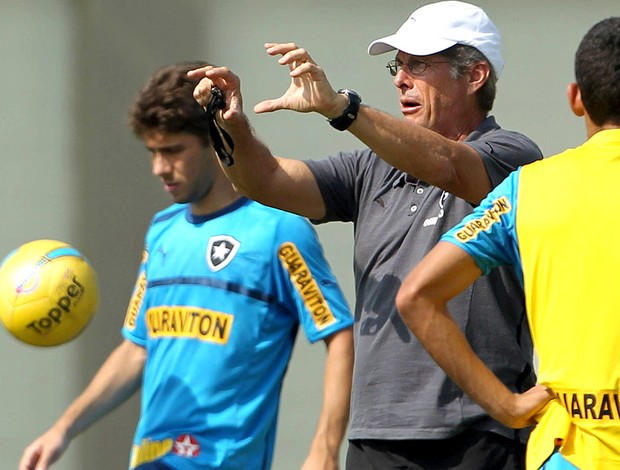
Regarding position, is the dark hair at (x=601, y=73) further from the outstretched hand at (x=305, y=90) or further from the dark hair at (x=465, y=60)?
the dark hair at (x=465, y=60)

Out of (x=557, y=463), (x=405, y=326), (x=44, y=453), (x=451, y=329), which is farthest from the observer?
(x=44, y=453)

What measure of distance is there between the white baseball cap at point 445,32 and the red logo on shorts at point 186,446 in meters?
1.29

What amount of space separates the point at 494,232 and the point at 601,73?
395 millimetres

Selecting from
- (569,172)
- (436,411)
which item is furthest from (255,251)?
(569,172)

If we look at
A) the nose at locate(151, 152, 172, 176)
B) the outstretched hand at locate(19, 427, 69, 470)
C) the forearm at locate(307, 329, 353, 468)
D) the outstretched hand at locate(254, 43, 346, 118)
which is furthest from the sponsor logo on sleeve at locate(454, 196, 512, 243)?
the outstretched hand at locate(19, 427, 69, 470)

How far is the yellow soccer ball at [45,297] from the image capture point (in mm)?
4359

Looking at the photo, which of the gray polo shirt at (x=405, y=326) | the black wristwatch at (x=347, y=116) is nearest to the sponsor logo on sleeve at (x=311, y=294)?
the gray polo shirt at (x=405, y=326)

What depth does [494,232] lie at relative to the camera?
2887mm

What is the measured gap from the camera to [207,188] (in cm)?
437

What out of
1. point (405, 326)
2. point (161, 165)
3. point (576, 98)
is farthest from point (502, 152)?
point (161, 165)

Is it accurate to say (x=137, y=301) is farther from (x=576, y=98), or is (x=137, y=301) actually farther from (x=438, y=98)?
(x=576, y=98)

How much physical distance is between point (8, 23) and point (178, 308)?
292 cm

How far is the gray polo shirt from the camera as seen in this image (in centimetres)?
350

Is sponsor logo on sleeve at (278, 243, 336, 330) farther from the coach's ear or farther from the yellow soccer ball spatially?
the coach's ear
